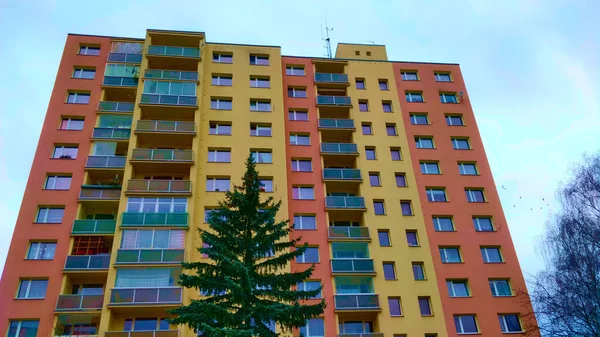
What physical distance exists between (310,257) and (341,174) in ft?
23.4

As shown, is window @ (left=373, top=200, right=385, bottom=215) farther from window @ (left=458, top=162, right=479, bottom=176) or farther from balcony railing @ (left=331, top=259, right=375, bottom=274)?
window @ (left=458, top=162, right=479, bottom=176)

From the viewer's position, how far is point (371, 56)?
45.3 metres

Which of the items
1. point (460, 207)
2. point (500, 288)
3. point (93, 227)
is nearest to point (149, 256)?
point (93, 227)

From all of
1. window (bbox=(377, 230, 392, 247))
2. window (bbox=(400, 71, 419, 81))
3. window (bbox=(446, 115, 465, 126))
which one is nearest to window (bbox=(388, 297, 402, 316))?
window (bbox=(377, 230, 392, 247))

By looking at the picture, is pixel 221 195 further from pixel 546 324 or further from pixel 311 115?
pixel 546 324

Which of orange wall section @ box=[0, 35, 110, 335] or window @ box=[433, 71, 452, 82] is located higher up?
window @ box=[433, 71, 452, 82]

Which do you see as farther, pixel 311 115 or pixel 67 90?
pixel 311 115

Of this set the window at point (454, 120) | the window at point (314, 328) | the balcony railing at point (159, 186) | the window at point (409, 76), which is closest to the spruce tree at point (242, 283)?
the window at point (314, 328)

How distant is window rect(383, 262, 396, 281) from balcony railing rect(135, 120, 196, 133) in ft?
56.0

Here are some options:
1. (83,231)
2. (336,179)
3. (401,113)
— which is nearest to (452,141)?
(401,113)

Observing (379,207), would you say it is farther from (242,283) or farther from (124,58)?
(124,58)

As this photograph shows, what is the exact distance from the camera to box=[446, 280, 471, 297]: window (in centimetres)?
3077

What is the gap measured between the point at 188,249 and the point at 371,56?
27169 millimetres

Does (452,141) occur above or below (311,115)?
below
